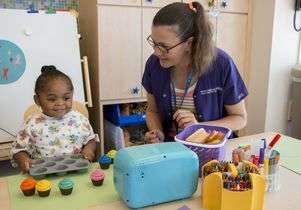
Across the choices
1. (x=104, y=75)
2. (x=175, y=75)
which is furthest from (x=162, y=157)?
(x=104, y=75)

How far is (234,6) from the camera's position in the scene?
2.41m

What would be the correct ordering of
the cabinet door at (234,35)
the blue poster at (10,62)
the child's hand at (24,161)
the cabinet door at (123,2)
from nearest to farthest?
the child's hand at (24,161) → the blue poster at (10,62) → the cabinet door at (123,2) → the cabinet door at (234,35)

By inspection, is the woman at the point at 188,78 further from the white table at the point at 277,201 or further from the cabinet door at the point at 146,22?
the cabinet door at the point at 146,22

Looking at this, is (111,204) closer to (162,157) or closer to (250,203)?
(162,157)

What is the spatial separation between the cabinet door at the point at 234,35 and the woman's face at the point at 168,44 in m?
1.25

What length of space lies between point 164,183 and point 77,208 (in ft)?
0.73

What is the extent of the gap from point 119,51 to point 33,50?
0.52 metres

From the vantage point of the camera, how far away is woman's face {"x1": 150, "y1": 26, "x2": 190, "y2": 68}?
3.87 ft

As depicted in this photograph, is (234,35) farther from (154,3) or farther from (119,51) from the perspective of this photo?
(119,51)

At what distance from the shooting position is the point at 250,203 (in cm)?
75

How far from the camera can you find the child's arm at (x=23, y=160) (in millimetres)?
1021

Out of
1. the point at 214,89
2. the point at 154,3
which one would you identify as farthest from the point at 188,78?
the point at 154,3

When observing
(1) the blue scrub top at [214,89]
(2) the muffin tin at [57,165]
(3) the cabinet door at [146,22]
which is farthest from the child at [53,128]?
(3) the cabinet door at [146,22]

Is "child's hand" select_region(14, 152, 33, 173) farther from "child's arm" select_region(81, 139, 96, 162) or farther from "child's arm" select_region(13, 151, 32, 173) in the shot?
"child's arm" select_region(81, 139, 96, 162)
